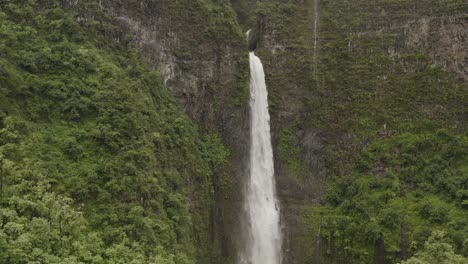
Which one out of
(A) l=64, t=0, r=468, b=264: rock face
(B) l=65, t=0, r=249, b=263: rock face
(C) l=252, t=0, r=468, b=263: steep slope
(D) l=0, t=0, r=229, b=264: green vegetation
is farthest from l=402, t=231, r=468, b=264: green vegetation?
(B) l=65, t=0, r=249, b=263: rock face

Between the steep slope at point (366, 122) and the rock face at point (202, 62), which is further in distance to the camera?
the rock face at point (202, 62)

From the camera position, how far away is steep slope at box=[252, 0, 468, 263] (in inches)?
1062

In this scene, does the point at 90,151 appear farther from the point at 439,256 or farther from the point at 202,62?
the point at 439,256

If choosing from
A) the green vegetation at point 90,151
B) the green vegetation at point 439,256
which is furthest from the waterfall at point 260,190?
the green vegetation at point 439,256

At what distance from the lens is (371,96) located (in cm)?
3328

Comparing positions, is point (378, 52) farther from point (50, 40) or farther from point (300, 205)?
point (50, 40)

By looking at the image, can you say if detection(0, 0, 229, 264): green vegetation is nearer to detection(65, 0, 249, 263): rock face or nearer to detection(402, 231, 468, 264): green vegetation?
detection(65, 0, 249, 263): rock face

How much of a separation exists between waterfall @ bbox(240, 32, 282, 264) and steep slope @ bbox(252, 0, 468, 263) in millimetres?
639

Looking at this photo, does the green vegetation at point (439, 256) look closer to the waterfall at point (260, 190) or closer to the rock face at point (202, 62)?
the waterfall at point (260, 190)

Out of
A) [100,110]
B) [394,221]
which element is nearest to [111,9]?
[100,110]

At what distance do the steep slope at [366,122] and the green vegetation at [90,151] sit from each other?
256 inches

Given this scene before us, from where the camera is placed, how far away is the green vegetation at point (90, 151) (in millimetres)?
16562

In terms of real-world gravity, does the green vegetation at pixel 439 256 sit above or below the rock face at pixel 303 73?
below

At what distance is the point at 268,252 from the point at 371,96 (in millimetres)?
13216
